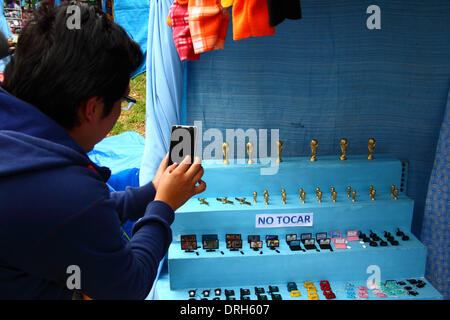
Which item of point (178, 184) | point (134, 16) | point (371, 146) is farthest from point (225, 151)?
point (134, 16)

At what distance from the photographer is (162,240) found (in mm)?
810

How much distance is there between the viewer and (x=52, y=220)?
0.61 m

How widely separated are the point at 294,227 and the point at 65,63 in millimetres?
1602

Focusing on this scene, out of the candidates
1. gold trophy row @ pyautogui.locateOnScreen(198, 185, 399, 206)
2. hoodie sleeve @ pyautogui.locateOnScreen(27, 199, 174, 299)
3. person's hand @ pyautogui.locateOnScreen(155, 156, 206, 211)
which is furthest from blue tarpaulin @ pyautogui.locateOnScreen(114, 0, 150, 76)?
hoodie sleeve @ pyautogui.locateOnScreen(27, 199, 174, 299)

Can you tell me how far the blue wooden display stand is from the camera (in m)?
1.96

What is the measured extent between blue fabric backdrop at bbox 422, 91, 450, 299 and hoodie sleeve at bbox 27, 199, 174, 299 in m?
2.01

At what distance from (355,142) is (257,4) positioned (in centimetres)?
118

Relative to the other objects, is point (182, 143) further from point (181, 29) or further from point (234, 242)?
point (234, 242)

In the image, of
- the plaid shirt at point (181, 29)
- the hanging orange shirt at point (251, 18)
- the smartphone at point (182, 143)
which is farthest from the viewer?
the plaid shirt at point (181, 29)

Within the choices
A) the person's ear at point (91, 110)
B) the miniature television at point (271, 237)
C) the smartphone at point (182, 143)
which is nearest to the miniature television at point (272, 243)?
the miniature television at point (271, 237)

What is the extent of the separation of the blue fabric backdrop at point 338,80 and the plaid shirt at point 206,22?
1.51ft

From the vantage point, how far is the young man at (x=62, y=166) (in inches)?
23.9

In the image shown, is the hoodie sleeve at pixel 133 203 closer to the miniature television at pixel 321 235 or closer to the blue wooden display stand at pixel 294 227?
the blue wooden display stand at pixel 294 227

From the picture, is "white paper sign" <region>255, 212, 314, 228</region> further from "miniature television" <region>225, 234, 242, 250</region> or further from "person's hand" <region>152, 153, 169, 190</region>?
"person's hand" <region>152, 153, 169, 190</region>
